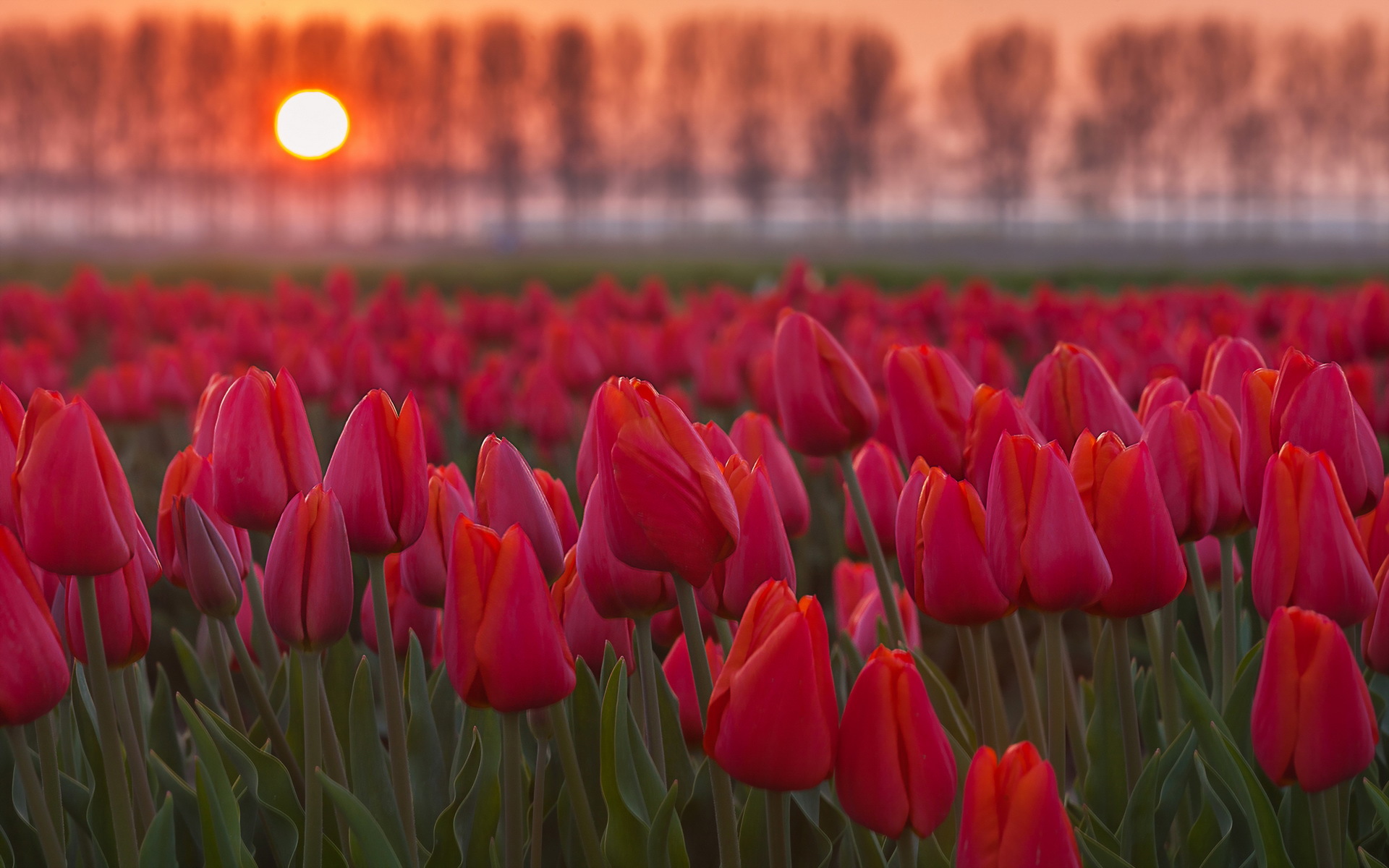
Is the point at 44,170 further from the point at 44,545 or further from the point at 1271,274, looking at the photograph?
the point at 44,545

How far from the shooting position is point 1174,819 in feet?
5.44

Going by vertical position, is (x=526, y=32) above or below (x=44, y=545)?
above

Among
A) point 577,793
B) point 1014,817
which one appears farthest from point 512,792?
point 1014,817

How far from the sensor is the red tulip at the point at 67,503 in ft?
3.95

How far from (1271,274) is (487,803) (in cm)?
2214

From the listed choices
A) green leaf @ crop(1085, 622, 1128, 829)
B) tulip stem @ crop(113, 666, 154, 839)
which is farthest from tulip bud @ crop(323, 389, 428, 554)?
green leaf @ crop(1085, 622, 1128, 829)

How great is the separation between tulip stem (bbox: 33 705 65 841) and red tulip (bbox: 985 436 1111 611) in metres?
1.00

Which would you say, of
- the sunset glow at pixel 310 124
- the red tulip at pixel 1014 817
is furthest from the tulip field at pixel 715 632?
the sunset glow at pixel 310 124

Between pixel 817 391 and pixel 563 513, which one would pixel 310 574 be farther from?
pixel 817 391

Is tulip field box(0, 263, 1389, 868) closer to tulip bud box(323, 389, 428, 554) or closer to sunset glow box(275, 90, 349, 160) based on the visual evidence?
tulip bud box(323, 389, 428, 554)

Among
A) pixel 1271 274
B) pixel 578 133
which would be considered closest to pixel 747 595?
pixel 1271 274

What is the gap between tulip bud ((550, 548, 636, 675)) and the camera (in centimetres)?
148

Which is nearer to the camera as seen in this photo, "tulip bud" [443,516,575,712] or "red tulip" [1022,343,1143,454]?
Result: "tulip bud" [443,516,575,712]

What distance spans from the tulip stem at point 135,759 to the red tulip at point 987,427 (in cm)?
105
